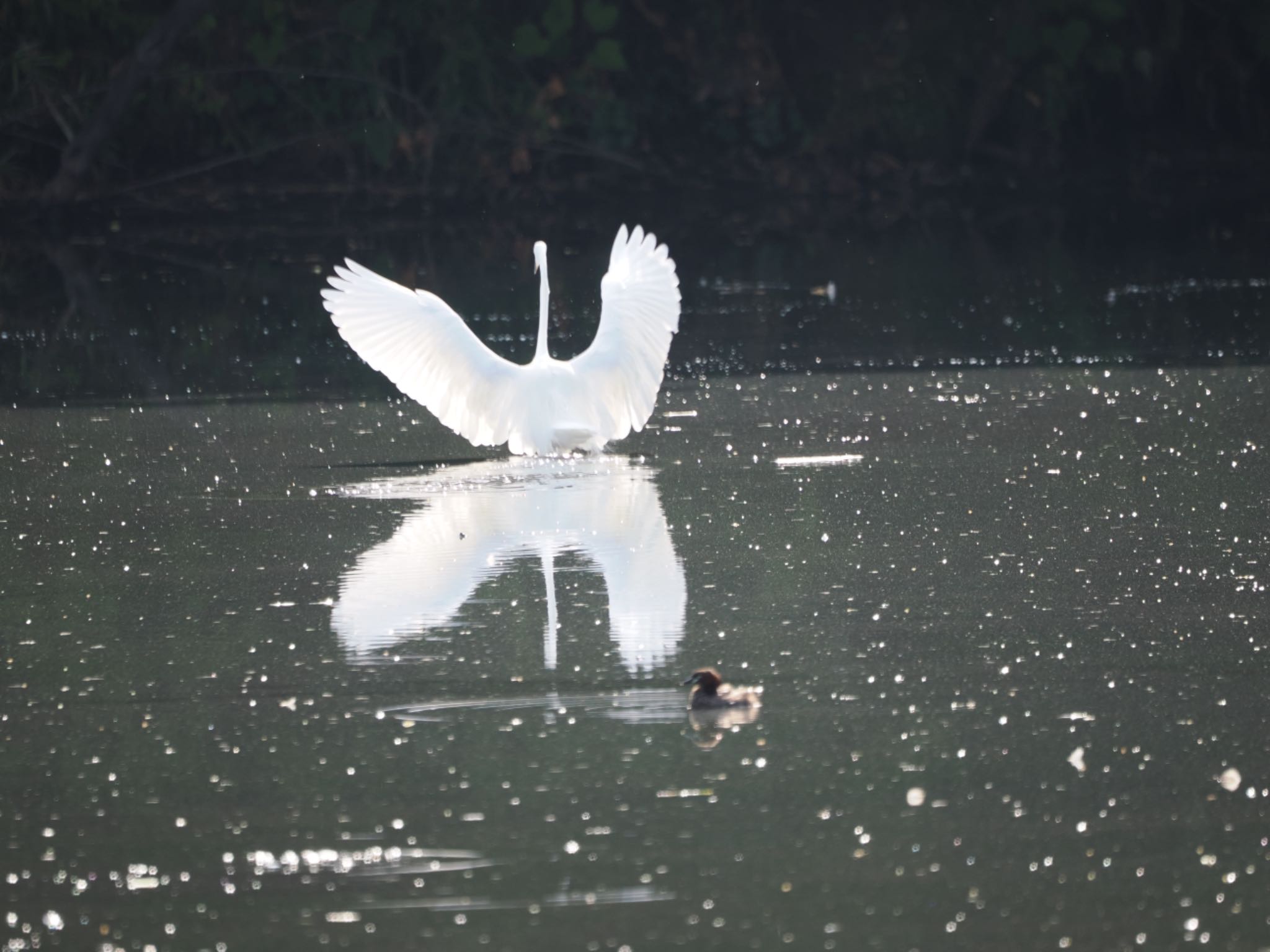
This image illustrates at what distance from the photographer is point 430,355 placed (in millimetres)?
7371

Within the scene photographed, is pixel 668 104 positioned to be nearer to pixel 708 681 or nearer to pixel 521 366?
pixel 521 366

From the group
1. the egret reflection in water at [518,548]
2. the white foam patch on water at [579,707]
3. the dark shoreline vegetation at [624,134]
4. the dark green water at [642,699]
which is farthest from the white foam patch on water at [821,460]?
the dark shoreline vegetation at [624,134]

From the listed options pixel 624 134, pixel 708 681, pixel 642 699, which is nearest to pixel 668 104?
pixel 624 134

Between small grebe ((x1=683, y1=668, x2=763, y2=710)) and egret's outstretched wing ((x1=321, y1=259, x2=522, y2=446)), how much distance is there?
3250 mm

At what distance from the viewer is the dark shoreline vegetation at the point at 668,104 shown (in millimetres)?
19078

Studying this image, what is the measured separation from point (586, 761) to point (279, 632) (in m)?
1.25

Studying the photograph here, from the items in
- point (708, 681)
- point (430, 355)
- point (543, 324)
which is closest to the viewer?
point (708, 681)

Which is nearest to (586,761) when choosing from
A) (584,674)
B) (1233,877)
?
(584,674)

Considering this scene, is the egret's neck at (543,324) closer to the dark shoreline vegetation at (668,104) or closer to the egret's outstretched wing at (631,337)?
the egret's outstretched wing at (631,337)

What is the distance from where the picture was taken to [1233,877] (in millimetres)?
3156

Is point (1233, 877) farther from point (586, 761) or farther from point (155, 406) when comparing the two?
point (155, 406)

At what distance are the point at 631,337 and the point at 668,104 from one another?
13536 mm

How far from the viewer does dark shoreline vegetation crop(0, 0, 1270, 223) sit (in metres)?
19.1

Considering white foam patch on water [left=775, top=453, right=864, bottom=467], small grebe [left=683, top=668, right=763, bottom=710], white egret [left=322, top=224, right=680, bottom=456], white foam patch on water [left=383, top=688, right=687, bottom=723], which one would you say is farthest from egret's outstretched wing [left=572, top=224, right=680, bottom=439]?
small grebe [left=683, top=668, right=763, bottom=710]
